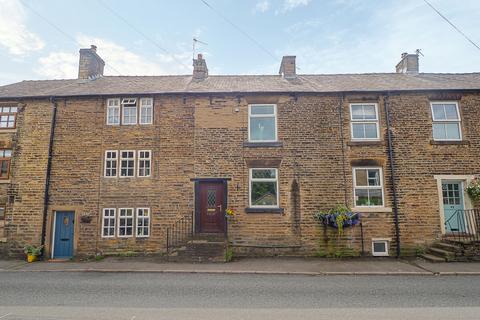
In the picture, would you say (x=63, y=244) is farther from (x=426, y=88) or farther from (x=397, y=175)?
(x=426, y=88)

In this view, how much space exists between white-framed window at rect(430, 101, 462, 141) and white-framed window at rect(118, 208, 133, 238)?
42.6 feet

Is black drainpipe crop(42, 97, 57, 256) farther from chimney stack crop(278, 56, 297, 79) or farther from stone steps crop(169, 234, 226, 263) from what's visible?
chimney stack crop(278, 56, 297, 79)

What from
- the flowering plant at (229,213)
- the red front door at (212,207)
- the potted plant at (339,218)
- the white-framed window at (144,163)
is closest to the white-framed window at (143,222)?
the white-framed window at (144,163)

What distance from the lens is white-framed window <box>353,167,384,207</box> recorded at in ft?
38.1

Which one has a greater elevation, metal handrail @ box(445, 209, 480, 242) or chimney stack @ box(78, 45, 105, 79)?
chimney stack @ box(78, 45, 105, 79)

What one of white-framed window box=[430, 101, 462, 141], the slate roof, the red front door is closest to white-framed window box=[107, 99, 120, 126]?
the slate roof

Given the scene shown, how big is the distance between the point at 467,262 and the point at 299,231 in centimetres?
572

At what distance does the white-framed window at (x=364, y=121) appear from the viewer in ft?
39.8

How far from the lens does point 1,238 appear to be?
11594 millimetres

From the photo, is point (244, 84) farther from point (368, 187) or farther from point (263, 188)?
point (368, 187)

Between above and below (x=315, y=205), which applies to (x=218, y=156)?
above

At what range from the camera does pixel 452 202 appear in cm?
1159

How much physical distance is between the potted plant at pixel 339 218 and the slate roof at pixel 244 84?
5036 mm

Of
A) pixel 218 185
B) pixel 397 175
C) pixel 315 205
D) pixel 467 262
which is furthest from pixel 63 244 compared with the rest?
pixel 467 262
